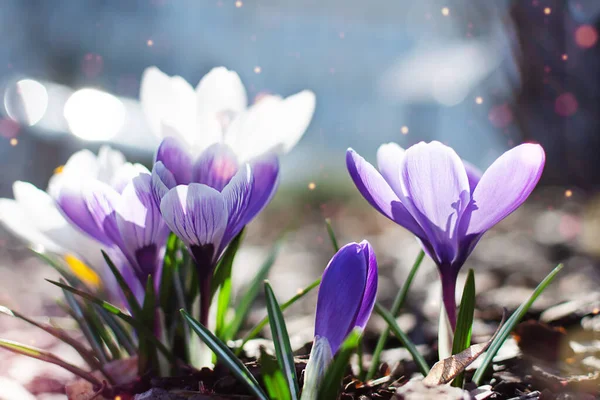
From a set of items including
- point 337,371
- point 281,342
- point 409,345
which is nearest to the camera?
point 337,371

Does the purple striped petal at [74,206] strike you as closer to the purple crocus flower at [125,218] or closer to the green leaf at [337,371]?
the purple crocus flower at [125,218]

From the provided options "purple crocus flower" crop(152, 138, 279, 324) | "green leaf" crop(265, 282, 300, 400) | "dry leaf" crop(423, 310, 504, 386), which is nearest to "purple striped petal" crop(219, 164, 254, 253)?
"purple crocus flower" crop(152, 138, 279, 324)

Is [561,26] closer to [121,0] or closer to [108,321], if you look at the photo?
[108,321]

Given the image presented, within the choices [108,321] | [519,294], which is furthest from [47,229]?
[519,294]

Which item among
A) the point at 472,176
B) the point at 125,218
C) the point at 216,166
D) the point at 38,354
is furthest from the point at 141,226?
the point at 472,176

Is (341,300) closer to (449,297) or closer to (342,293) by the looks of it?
(342,293)

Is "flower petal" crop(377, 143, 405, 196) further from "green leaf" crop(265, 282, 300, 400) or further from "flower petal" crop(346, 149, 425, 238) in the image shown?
"green leaf" crop(265, 282, 300, 400)
